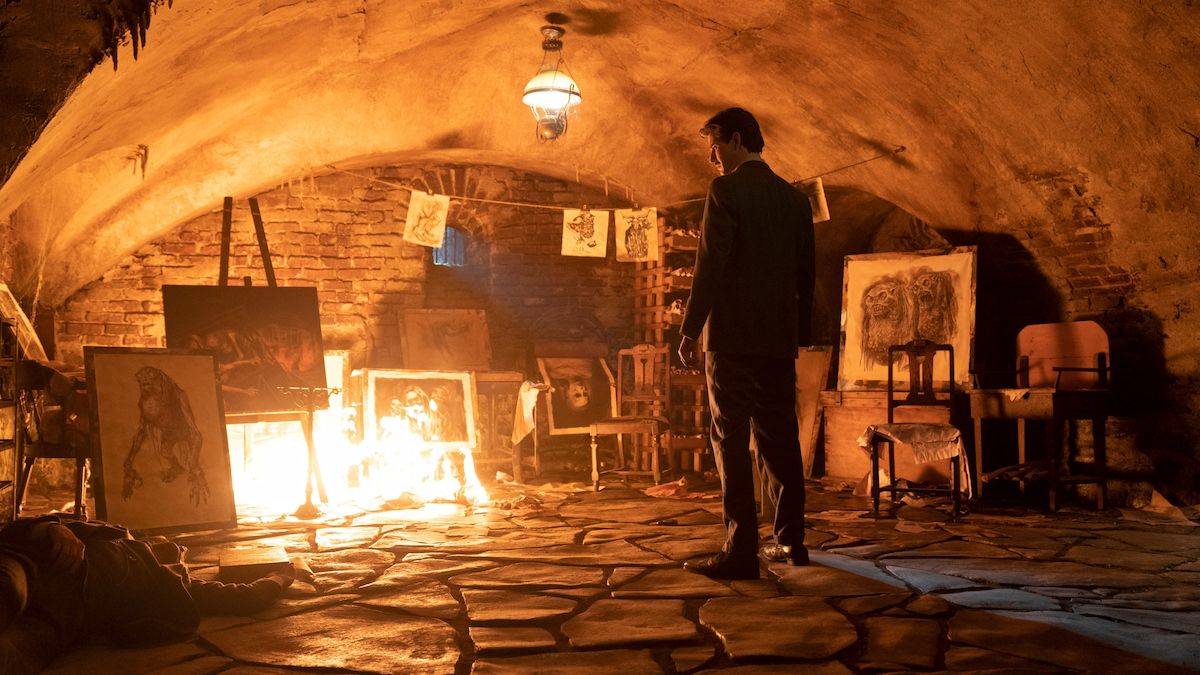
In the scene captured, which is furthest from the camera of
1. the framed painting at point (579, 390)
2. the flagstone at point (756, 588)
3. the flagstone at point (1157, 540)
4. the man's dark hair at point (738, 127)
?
the framed painting at point (579, 390)

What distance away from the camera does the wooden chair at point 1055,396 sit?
5734mm

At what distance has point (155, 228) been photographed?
24.9 feet

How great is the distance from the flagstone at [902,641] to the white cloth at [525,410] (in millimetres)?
4684

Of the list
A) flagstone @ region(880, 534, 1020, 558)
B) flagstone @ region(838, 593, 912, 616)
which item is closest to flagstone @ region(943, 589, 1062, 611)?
flagstone @ region(838, 593, 912, 616)

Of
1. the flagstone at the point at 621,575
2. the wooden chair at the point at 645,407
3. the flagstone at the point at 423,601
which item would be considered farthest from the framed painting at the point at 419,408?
the flagstone at the point at 423,601

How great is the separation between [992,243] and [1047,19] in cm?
231

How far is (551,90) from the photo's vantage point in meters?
6.69

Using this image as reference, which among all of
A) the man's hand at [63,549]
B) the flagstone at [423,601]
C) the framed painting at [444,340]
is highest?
the framed painting at [444,340]

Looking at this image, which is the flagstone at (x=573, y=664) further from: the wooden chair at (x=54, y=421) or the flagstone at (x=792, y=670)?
the wooden chair at (x=54, y=421)

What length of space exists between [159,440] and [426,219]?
11.8 feet

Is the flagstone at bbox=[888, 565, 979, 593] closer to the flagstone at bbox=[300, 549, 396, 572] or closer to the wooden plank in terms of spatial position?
the flagstone at bbox=[300, 549, 396, 572]

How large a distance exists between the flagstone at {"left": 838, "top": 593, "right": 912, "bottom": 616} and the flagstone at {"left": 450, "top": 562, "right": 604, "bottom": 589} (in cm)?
95

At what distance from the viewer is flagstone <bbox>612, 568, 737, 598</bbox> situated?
3209 millimetres

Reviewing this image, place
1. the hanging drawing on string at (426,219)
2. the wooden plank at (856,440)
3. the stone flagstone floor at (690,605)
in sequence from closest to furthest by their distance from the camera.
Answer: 1. the stone flagstone floor at (690,605)
2. the wooden plank at (856,440)
3. the hanging drawing on string at (426,219)
